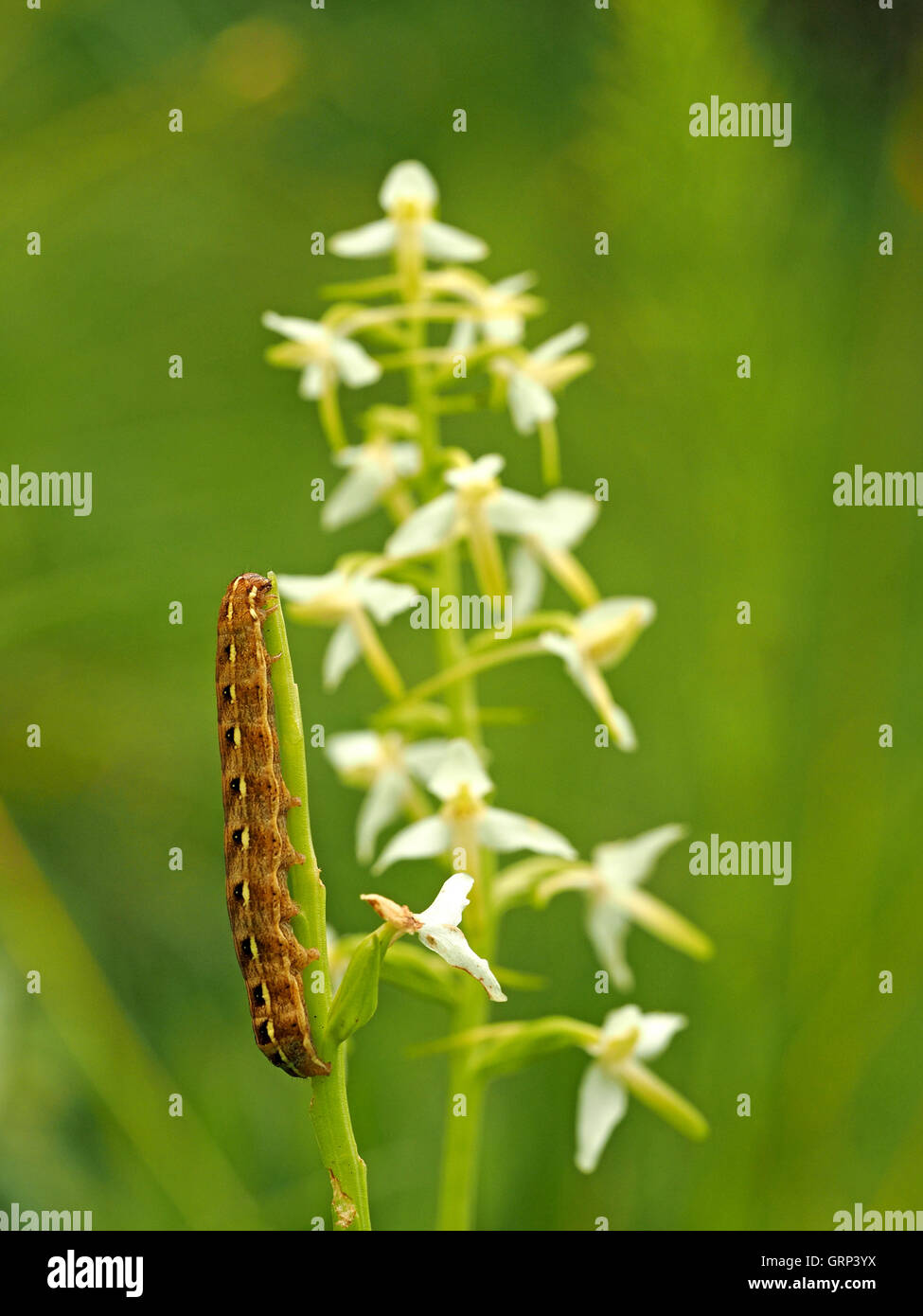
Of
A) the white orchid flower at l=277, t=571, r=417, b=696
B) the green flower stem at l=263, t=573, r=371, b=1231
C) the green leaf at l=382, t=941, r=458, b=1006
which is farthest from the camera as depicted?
the white orchid flower at l=277, t=571, r=417, b=696

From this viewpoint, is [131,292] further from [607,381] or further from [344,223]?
[607,381]

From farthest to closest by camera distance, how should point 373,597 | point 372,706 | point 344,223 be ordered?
1. point 344,223
2. point 372,706
3. point 373,597

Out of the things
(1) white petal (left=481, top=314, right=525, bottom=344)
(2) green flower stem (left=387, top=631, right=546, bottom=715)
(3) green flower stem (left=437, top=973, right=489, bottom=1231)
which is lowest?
(3) green flower stem (left=437, top=973, right=489, bottom=1231)

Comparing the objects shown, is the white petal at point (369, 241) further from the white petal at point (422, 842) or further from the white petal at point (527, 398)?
the white petal at point (422, 842)

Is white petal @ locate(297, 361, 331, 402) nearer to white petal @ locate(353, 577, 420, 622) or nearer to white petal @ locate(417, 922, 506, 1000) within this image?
white petal @ locate(353, 577, 420, 622)

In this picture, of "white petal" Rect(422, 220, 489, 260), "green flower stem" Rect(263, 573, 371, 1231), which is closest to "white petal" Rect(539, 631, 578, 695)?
"white petal" Rect(422, 220, 489, 260)

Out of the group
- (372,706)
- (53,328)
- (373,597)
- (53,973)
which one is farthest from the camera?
(372,706)

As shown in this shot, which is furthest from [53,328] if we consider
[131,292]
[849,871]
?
[849,871]

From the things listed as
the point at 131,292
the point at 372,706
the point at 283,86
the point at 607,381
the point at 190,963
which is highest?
the point at 283,86
